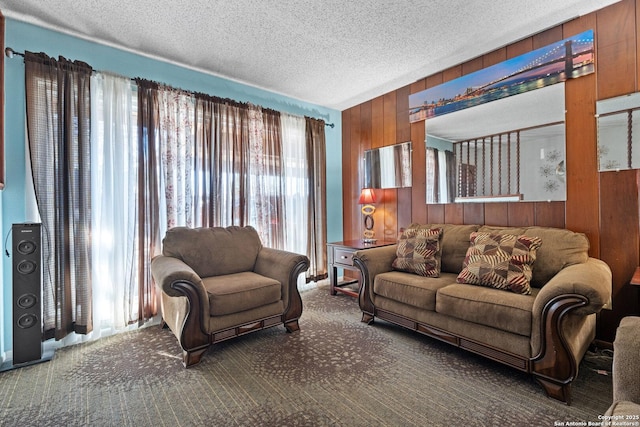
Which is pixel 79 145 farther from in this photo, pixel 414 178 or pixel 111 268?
pixel 414 178

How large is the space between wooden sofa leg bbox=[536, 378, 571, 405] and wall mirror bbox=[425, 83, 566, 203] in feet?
4.95

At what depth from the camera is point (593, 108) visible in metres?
2.37

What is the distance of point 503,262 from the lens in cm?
223

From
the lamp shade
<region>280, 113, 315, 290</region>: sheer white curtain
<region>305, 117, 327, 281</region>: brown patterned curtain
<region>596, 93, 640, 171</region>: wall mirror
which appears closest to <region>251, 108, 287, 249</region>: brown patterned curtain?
<region>280, 113, 315, 290</region>: sheer white curtain

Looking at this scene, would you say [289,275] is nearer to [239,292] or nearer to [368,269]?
[239,292]

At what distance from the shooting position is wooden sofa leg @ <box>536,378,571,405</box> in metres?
1.70

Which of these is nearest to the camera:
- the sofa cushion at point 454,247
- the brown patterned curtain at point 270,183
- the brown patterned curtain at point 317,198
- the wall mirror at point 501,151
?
the wall mirror at point 501,151

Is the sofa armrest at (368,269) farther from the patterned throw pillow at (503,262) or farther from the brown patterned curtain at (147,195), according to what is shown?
the brown patterned curtain at (147,195)

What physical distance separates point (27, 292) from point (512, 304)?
3.29 metres

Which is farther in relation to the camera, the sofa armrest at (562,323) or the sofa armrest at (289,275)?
the sofa armrest at (289,275)

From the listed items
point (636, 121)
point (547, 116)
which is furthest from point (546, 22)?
point (636, 121)

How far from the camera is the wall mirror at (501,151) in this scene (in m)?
2.57

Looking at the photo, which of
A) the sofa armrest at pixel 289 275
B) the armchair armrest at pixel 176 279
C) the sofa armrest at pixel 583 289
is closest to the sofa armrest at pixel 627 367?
the sofa armrest at pixel 583 289

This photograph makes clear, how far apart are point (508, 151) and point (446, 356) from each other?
6.32ft
